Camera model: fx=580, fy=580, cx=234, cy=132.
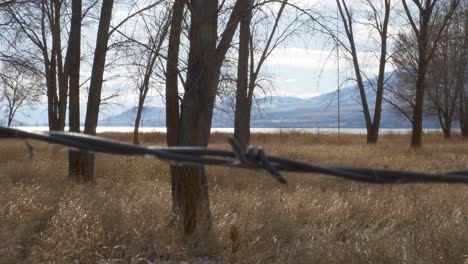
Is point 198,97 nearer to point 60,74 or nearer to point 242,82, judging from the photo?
point 242,82

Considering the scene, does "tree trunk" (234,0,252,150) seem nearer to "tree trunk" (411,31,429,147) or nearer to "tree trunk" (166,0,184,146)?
"tree trunk" (166,0,184,146)

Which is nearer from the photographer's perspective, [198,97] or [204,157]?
[204,157]

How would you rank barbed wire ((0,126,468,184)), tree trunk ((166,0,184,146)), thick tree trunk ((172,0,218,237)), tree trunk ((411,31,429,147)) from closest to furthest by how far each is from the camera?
barbed wire ((0,126,468,184)), thick tree trunk ((172,0,218,237)), tree trunk ((166,0,184,146)), tree trunk ((411,31,429,147))

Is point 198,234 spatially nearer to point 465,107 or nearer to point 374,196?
point 374,196

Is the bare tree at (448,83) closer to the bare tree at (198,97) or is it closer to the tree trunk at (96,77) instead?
the tree trunk at (96,77)

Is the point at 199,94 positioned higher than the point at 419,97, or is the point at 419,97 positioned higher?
the point at 419,97

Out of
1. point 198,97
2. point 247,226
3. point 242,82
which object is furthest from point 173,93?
point 242,82

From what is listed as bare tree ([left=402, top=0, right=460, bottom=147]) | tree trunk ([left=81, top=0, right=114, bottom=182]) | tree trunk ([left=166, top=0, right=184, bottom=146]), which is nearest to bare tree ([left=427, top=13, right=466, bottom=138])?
bare tree ([left=402, top=0, right=460, bottom=147])

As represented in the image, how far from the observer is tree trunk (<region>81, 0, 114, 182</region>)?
418 inches

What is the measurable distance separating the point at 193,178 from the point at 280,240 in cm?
110

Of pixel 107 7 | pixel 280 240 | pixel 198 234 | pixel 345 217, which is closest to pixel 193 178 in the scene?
pixel 198 234

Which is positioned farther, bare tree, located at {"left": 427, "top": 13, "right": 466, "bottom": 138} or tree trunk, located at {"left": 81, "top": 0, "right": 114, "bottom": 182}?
bare tree, located at {"left": 427, "top": 13, "right": 466, "bottom": 138}

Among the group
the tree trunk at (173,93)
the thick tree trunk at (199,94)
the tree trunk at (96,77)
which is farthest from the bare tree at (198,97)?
the tree trunk at (96,77)

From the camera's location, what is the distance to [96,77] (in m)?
11.0
